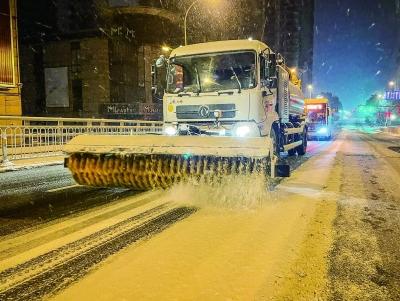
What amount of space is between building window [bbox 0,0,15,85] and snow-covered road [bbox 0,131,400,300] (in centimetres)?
1657

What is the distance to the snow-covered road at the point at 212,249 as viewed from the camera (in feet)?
9.36

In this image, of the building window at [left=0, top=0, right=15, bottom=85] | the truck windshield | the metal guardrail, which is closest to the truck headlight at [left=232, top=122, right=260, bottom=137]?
the truck windshield

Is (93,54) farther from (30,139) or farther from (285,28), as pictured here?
(285,28)

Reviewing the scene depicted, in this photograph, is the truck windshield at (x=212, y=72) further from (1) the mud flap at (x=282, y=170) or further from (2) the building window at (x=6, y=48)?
(2) the building window at (x=6, y=48)

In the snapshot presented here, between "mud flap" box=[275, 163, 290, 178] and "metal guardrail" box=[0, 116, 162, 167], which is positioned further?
"metal guardrail" box=[0, 116, 162, 167]

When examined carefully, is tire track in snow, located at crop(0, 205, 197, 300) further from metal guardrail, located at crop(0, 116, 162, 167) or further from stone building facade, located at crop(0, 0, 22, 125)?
stone building facade, located at crop(0, 0, 22, 125)

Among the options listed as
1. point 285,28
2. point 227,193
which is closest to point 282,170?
point 227,193

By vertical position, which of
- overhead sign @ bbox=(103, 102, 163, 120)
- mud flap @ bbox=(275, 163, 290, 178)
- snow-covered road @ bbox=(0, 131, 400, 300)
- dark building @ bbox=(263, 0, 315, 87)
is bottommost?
snow-covered road @ bbox=(0, 131, 400, 300)

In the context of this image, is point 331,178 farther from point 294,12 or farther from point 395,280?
point 294,12

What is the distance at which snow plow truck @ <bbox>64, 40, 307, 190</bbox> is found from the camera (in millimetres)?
5715

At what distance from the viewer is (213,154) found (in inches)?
222

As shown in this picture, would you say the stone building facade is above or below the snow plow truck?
above

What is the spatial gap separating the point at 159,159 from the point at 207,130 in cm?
204

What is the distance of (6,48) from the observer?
20109mm
